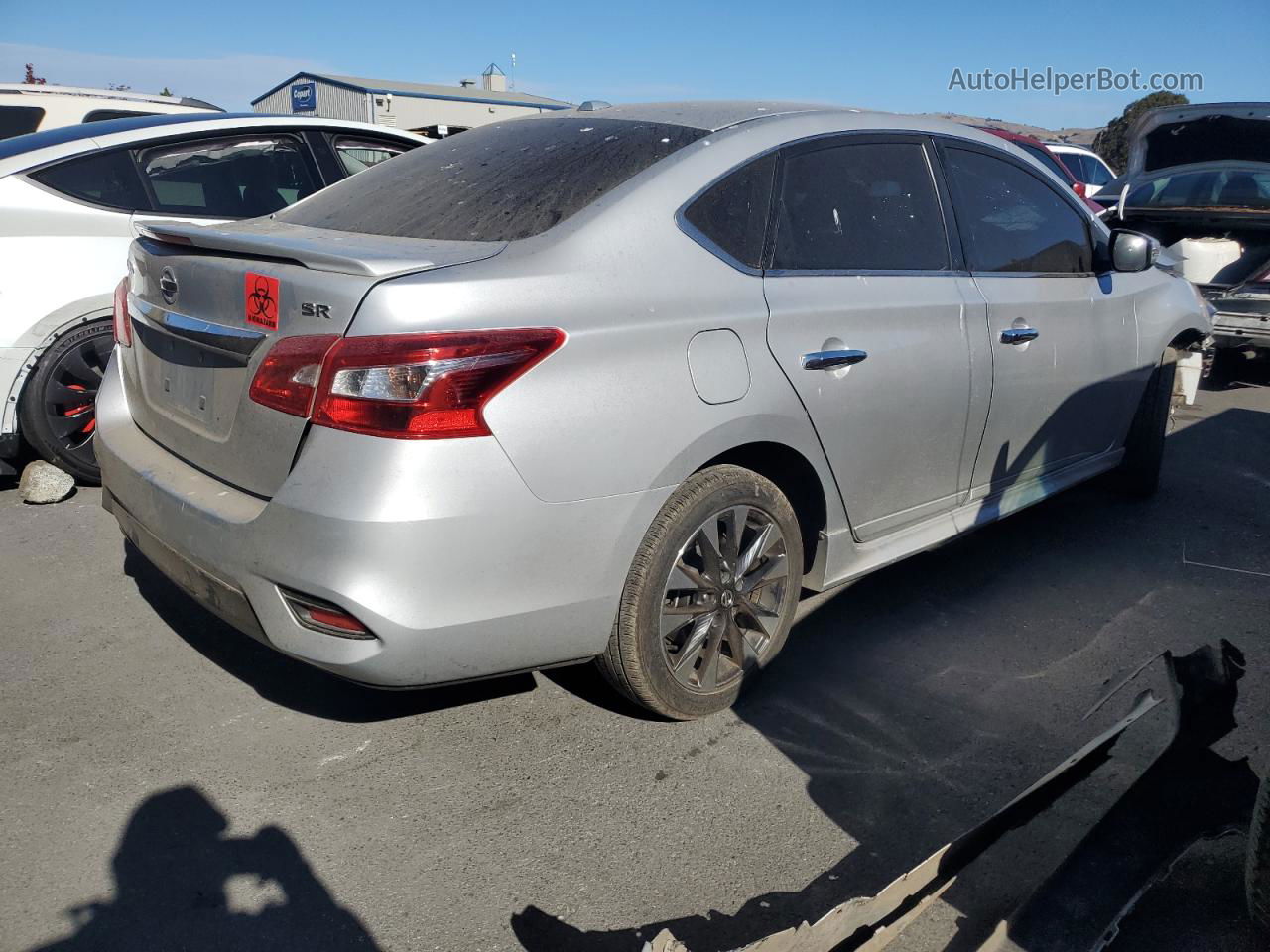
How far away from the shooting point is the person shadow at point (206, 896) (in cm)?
221

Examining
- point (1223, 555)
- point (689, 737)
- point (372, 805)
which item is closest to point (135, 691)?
point (372, 805)

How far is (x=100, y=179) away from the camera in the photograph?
15.7ft

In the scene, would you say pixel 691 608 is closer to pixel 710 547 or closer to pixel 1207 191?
pixel 710 547

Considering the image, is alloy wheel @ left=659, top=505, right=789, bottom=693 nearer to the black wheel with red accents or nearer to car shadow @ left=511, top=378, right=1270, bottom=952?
car shadow @ left=511, top=378, right=1270, bottom=952

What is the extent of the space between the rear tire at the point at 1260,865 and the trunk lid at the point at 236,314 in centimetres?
197

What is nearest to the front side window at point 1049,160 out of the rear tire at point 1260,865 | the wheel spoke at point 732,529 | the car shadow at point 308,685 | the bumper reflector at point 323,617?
the wheel spoke at point 732,529

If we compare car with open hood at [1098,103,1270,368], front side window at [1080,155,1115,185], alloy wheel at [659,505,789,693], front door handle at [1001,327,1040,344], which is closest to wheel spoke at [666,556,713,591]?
alloy wheel at [659,505,789,693]

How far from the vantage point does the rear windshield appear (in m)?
2.83

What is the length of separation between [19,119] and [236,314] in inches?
304

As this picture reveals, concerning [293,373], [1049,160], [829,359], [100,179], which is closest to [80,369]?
[100,179]

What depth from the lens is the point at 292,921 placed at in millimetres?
2279

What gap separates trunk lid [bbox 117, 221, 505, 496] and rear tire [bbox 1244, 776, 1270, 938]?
197cm

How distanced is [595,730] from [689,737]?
266 millimetres

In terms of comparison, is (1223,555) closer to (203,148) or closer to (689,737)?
(689,737)
